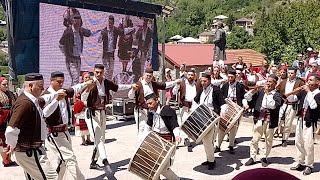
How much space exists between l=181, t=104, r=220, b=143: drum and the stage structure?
163 inches

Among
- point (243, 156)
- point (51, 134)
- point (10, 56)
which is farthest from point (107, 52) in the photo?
point (51, 134)

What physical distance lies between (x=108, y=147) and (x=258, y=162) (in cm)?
308

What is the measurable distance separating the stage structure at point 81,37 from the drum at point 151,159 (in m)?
4.50

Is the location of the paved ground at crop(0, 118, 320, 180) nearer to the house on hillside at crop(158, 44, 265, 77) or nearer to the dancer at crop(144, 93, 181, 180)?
the dancer at crop(144, 93, 181, 180)

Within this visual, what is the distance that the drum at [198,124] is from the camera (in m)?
6.30

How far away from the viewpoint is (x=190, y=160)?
7.40 metres

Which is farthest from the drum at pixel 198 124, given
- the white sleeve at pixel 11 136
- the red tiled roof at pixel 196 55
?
the red tiled roof at pixel 196 55

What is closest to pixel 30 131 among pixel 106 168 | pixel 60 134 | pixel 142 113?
pixel 60 134

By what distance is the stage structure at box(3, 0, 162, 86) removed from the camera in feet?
28.8

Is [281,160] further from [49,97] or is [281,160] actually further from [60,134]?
[49,97]

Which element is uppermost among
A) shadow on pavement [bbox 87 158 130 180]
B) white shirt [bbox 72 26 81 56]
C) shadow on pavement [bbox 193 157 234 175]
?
white shirt [bbox 72 26 81 56]

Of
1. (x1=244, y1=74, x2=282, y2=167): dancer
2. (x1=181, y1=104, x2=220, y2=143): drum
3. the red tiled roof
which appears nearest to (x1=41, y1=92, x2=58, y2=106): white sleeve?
(x1=181, y1=104, x2=220, y2=143): drum

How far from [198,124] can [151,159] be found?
1.41 metres

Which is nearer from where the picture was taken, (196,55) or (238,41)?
(196,55)
